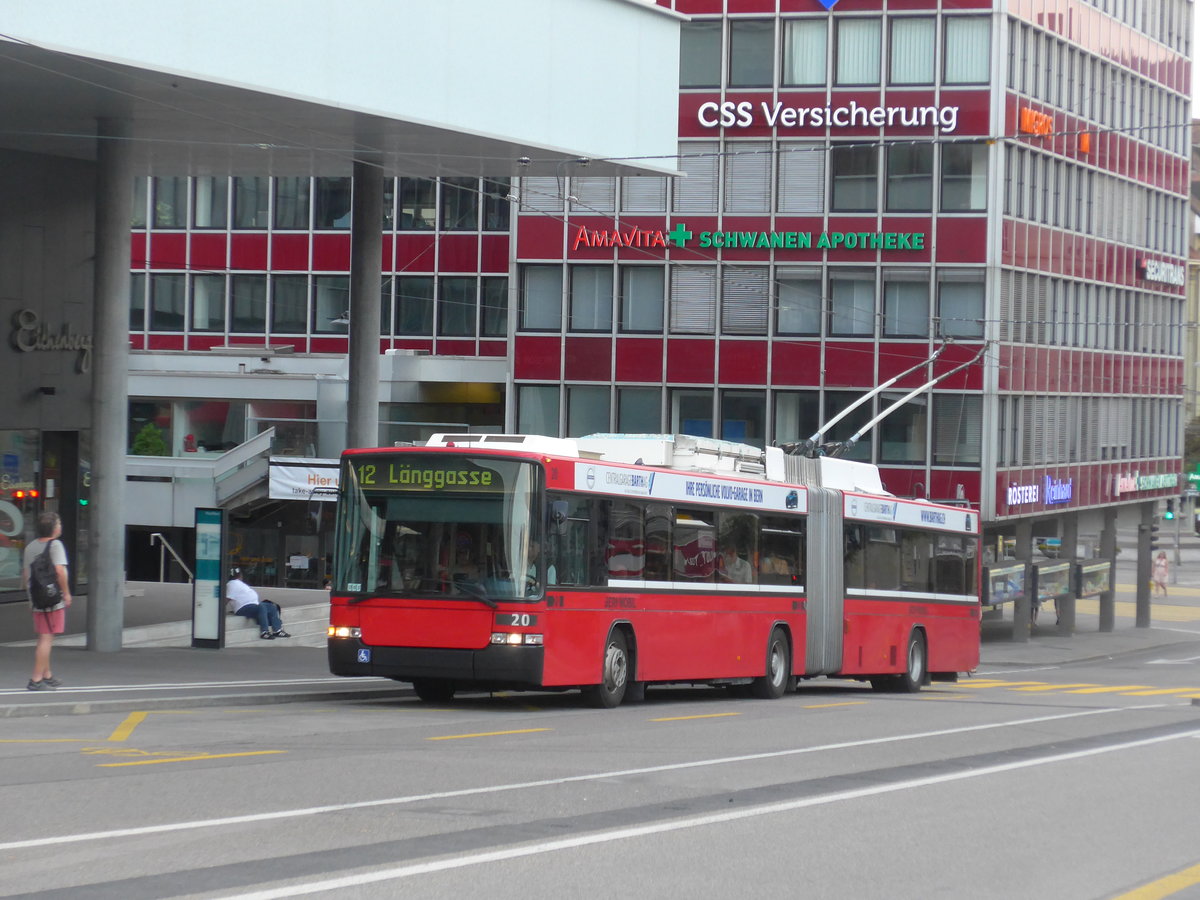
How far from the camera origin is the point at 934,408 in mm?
46000

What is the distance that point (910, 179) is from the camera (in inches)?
1799

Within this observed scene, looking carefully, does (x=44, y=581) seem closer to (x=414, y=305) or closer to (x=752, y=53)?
(x=752, y=53)

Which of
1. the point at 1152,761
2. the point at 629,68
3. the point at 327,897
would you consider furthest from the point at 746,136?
the point at 327,897

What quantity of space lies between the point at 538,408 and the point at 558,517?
30.9 m

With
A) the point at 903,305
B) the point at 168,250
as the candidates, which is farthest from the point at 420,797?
the point at 168,250

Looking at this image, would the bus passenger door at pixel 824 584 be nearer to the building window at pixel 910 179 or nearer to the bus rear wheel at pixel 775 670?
the bus rear wheel at pixel 775 670

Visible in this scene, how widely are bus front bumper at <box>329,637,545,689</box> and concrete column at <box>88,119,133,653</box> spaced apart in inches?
237

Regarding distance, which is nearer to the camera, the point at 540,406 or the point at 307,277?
the point at 540,406

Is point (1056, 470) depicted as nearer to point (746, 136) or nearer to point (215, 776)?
point (746, 136)

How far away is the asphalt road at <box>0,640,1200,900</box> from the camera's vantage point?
26.3 ft

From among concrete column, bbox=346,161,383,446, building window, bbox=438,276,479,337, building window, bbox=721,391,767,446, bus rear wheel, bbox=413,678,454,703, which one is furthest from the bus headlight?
building window, bbox=438,276,479,337

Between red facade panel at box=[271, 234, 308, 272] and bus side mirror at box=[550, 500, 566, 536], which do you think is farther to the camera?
red facade panel at box=[271, 234, 308, 272]

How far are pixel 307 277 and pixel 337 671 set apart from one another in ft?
126

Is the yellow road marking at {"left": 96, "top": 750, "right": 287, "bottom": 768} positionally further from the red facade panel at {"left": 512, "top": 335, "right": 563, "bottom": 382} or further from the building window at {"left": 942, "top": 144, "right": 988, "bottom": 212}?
the building window at {"left": 942, "top": 144, "right": 988, "bottom": 212}
